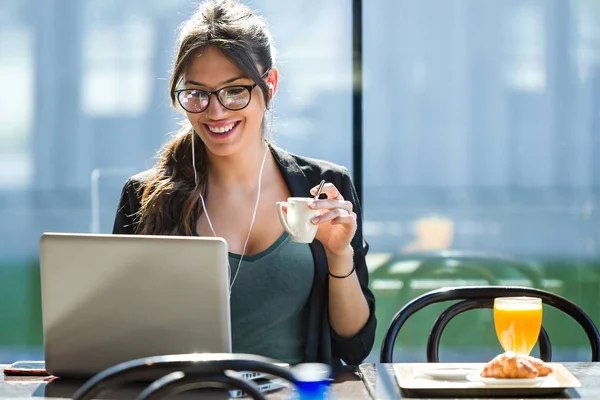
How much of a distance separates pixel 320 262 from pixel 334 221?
36 cm

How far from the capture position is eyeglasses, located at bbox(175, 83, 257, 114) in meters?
2.28

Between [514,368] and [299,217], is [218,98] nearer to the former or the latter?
[299,217]

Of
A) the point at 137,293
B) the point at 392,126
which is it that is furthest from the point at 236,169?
the point at 392,126

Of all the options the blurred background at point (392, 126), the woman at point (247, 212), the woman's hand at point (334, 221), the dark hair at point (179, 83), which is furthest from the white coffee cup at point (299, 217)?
the blurred background at point (392, 126)

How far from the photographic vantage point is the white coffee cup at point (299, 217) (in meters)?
1.91

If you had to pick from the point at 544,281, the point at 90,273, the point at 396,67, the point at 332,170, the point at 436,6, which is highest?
the point at 436,6

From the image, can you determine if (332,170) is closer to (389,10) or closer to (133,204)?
(133,204)

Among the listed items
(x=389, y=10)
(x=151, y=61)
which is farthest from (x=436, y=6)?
(x=151, y=61)

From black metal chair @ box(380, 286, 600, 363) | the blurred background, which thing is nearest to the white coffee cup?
black metal chair @ box(380, 286, 600, 363)

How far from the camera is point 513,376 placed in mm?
1712

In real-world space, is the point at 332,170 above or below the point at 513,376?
above

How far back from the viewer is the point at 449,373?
1757mm

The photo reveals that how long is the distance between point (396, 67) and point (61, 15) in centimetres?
124

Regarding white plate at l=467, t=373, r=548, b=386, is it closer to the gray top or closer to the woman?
the woman
